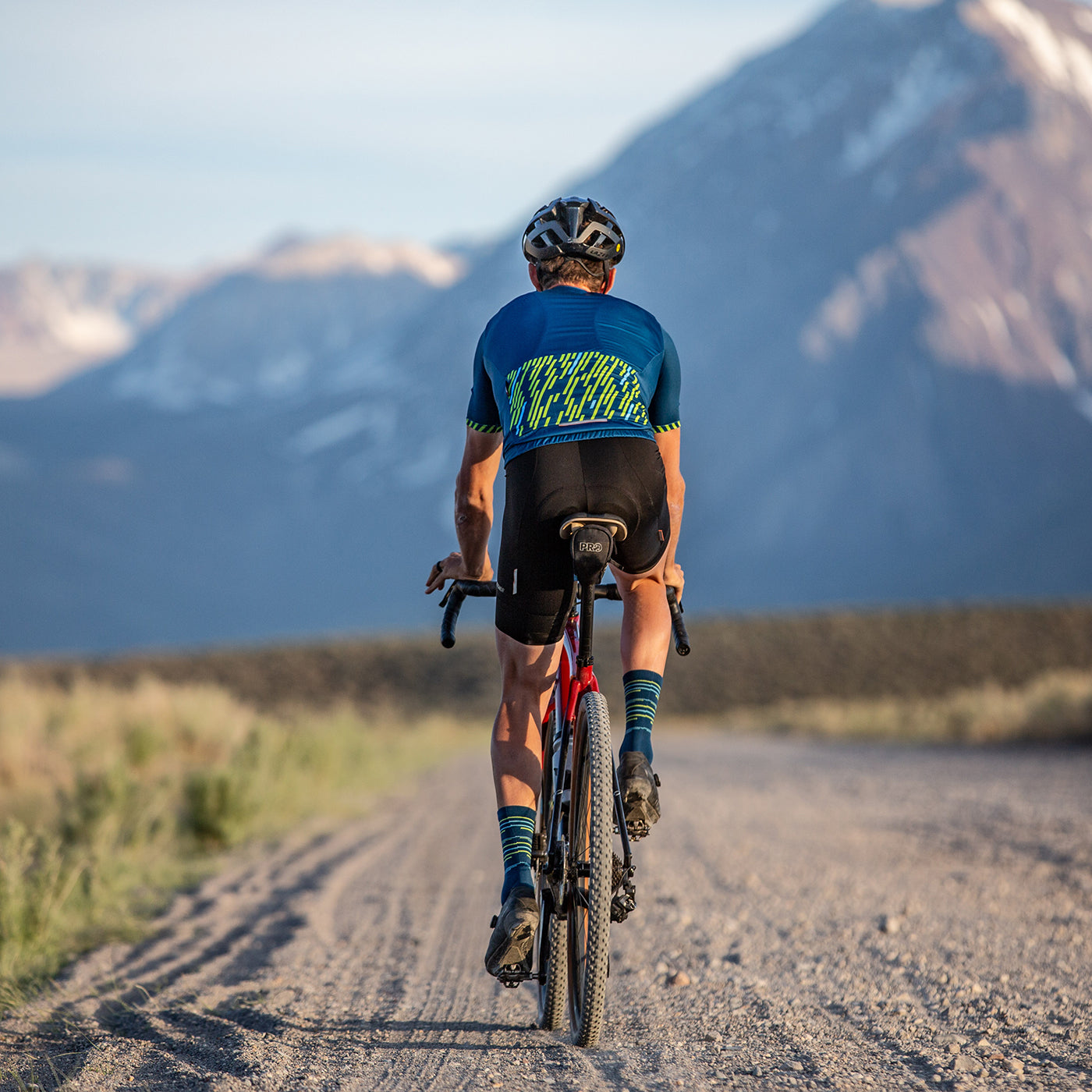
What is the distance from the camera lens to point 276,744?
1232 cm

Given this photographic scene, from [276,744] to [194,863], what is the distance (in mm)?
4084

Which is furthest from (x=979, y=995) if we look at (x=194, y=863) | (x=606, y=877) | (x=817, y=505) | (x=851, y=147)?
(x=851, y=147)

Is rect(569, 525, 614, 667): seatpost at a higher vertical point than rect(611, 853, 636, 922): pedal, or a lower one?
higher

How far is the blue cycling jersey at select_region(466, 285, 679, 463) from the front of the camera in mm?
3707

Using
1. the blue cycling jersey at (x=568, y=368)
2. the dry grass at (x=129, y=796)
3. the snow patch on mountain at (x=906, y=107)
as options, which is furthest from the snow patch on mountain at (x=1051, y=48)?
the blue cycling jersey at (x=568, y=368)

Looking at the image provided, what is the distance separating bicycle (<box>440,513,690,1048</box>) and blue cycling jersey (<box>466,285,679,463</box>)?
0.29 m

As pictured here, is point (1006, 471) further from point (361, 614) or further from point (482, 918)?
point (482, 918)

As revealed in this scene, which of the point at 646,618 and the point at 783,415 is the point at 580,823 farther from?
the point at 783,415

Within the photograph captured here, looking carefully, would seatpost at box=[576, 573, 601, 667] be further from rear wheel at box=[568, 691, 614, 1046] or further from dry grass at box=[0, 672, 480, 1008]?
dry grass at box=[0, 672, 480, 1008]

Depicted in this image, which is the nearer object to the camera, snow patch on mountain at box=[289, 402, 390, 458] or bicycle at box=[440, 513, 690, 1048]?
bicycle at box=[440, 513, 690, 1048]

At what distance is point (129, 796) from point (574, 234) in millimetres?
6045

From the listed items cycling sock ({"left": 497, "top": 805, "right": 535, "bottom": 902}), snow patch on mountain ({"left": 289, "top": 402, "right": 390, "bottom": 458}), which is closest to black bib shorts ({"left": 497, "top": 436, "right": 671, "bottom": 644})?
cycling sock ({"left": 497, "top": 805, "right": 535, "bottom": 902})

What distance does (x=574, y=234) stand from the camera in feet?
13.0

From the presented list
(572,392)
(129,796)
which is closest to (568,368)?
(572,392)
